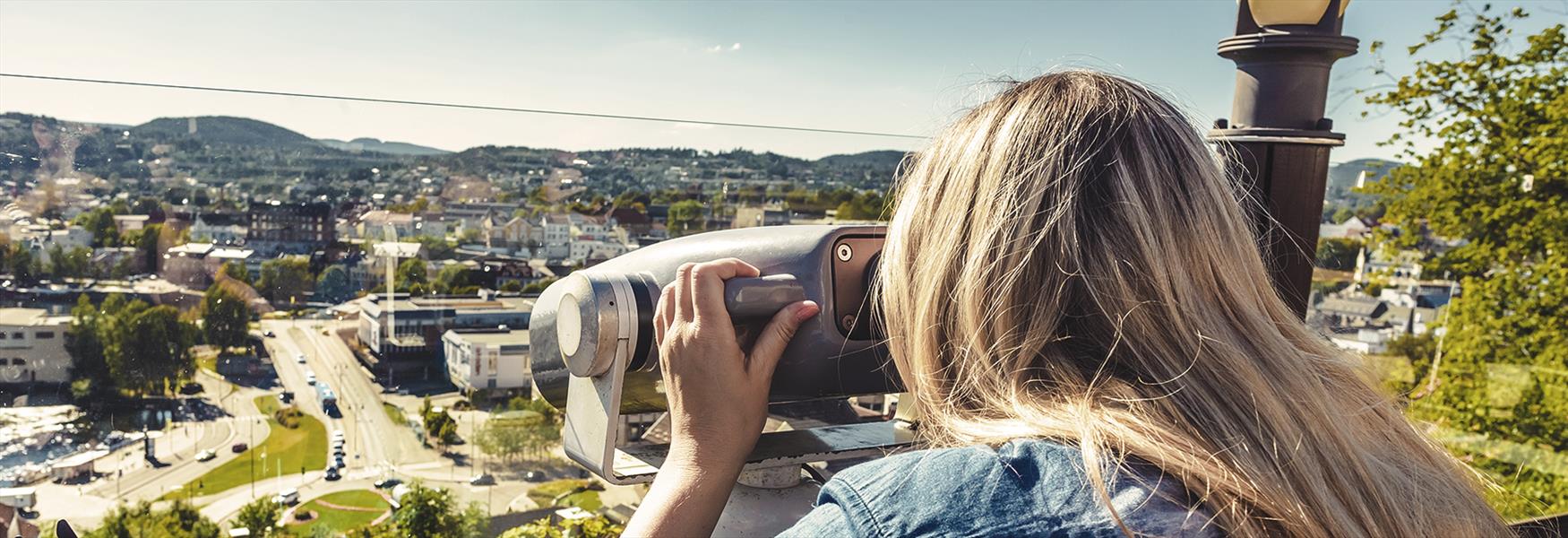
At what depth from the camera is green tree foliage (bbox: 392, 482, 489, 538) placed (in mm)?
2381

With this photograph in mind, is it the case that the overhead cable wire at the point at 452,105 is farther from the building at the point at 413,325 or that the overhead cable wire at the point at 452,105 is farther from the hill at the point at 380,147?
the building at the point at 413,325

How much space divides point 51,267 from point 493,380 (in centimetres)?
99

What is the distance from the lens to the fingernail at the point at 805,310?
0.96 metres

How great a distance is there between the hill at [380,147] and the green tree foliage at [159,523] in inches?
41.0

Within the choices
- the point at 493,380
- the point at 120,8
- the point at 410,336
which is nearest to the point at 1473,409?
the point at 493,380

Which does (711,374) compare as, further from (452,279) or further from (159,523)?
(159,523)

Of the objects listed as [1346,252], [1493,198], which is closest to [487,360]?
[1346,252]

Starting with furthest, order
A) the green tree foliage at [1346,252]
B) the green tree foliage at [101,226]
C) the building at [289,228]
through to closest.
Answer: the green tree foliage at [1346,252], the building at [289,228], the green tree foliage at [101,226]

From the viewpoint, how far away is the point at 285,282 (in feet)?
8.50

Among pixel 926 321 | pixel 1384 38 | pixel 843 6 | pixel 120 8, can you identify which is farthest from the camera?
pixel 843 6

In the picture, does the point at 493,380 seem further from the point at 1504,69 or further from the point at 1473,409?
the point at 1504,69

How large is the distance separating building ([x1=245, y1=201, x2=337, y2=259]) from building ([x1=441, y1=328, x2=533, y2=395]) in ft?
1.48

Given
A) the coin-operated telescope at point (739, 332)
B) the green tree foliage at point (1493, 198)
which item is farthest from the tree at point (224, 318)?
the green tree foliage at point (1493, 198)

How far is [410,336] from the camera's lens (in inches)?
107
